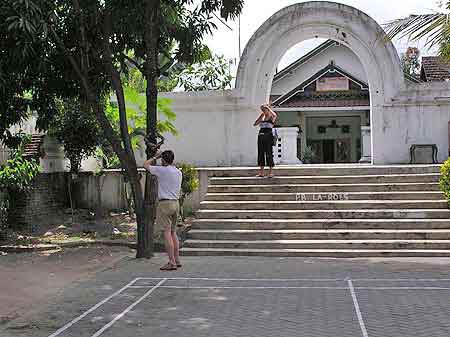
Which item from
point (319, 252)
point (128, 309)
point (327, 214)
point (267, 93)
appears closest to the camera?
point (128, 309)

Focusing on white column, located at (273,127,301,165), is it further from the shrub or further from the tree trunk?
the tree trunk

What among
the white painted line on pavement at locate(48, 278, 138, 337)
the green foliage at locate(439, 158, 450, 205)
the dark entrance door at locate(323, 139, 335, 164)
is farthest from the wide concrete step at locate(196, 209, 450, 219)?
the dark entrance door at locate(323, 139, 335, 164)

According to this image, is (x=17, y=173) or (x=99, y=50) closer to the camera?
(x=99, y=50)

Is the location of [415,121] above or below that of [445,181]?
above

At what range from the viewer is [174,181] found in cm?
996

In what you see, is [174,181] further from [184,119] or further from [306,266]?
[184,119]

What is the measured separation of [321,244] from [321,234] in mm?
405

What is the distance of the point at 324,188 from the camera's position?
13586mm

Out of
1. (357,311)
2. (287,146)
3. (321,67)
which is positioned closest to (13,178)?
(357,311)

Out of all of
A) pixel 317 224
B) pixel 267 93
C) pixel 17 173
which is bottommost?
pixel 317 224

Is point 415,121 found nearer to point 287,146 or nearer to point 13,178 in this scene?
point 287,146

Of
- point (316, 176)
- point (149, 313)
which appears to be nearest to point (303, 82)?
point (316, 176)

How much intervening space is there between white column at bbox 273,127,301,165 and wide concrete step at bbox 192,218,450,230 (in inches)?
417

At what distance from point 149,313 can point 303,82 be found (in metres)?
25.2
